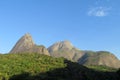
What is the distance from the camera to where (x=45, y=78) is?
328 ft

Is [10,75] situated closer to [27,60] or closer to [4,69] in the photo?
[4,69]

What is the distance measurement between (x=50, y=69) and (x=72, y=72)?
9.04 meters

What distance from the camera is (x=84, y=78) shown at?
369 ft

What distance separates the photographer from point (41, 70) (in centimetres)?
10981

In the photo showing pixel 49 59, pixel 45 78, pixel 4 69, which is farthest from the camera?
pixel 49 59

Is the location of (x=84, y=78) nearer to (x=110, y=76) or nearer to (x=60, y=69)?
(x=60, y=69)

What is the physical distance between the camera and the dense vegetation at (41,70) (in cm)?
10236

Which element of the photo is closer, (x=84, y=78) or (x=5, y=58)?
(x=84, y=78)

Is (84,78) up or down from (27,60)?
down

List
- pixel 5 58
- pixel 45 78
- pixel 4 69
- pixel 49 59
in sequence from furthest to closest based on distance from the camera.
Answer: pixel 49 59 → pixel 5 58 → pixel 4 69 → pixel 45 78

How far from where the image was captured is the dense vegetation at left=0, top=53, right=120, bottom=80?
102 m

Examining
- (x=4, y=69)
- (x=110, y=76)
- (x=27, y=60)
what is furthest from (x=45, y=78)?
(x=110, y=76)

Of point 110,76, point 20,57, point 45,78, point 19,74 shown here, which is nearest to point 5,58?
point 20,57

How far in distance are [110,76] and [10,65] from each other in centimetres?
4904
